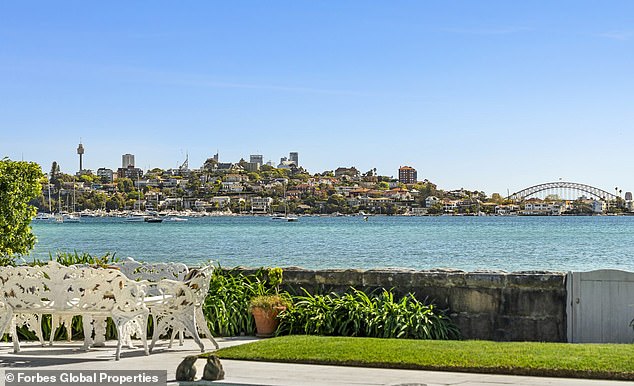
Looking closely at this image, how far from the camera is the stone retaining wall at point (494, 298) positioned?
10844 millimetres

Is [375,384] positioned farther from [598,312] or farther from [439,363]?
[598,312]

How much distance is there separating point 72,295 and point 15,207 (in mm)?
4003

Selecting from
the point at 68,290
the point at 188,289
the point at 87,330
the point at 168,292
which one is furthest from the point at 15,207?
the point at 188,289

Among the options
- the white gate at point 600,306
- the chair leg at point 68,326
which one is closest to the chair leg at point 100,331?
the chair leg at point 68,326

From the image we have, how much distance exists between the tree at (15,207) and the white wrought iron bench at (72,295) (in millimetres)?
3160

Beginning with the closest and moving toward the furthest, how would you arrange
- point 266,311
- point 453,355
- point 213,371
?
point 213,371, point 453,355, point 266,311

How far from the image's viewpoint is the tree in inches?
519

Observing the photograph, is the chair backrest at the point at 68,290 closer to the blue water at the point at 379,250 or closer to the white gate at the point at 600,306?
the white gate at the point at 600,306

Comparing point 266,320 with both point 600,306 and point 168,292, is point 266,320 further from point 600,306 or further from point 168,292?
point 600,306

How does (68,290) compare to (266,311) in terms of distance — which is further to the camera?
(266,311)

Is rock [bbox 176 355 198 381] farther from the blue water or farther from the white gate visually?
the blue water

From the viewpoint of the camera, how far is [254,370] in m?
8.47

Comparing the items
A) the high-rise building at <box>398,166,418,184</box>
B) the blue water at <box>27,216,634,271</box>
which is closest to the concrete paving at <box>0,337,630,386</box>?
the blue water at <box>27,216,634,271</box>

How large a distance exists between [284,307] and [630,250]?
48.5 m
